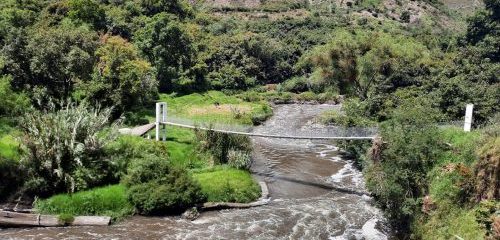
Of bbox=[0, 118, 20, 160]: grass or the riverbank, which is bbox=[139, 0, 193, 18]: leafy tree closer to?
the riverbank

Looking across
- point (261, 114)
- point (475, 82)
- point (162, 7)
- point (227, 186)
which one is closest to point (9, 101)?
point (227, 186)

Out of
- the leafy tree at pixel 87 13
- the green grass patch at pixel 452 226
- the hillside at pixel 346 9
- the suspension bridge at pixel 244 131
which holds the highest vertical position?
the hillside at pixel 346 9

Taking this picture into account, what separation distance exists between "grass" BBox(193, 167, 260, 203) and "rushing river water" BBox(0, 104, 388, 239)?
3.50 ft

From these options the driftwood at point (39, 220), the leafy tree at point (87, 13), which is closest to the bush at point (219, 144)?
the driftwood at point (39, 220)

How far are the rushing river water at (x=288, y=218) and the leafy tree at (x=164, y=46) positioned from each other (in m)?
20.5

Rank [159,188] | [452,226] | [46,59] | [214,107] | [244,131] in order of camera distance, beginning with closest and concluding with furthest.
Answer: [452,226] < [159,188] < [244,131] < [46,59] < [214,107]

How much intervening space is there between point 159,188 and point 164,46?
3027 cm

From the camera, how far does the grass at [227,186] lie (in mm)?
27062

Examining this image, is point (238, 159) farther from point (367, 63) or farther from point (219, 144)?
point (367, 63)

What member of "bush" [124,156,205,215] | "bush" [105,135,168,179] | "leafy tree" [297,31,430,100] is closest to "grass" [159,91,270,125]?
"leafy tree" [297,31,430,100]

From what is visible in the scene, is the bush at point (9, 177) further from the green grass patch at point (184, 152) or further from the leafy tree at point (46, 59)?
the leafy tree at point (46, 59)

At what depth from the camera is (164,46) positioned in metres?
52.7

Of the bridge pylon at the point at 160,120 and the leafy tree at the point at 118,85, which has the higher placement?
the leafy tree at the point at 118,85

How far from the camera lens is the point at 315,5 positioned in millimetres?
111750
